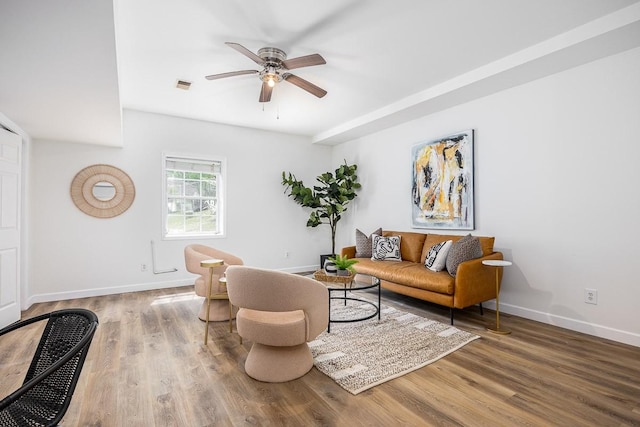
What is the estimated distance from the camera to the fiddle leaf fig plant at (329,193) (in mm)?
5922

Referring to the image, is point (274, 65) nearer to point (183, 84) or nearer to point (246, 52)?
point (246, 52)

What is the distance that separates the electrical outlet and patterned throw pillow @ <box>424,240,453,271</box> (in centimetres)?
128

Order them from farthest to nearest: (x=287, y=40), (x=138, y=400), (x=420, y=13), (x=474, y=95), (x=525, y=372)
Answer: (x=474, y=95) → (x=287, y=40) → (x=420, y=13) → (x=525, y=372) → (x=138, y=400)

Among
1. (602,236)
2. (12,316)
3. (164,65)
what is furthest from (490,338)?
(12,316)

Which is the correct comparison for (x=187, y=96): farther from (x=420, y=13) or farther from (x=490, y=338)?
(x=490, y=338)

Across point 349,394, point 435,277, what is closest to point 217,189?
point 435,277

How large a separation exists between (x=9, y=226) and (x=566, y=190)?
227 inches

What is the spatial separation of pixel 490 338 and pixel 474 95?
2.77 meters

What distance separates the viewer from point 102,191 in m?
4.61

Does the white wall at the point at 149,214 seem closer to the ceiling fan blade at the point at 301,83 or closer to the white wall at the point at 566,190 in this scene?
the ceiling fan blade at the point at 301,83

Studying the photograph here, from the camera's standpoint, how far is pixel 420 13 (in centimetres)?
251

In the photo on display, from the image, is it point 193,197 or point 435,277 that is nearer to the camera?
point 435,277

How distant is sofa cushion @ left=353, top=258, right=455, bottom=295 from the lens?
330cm

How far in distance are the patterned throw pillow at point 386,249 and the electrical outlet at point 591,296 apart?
2.02 metres
